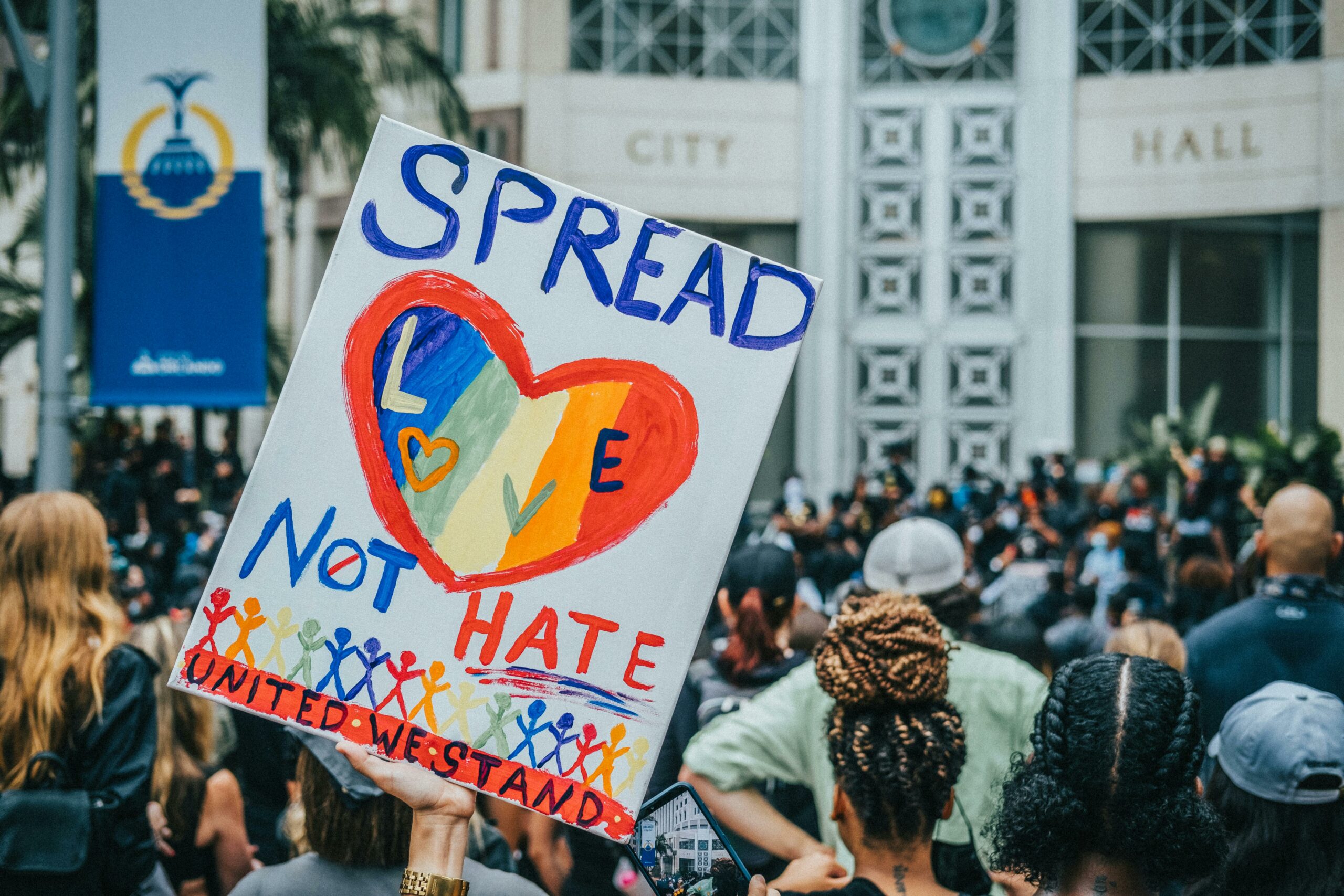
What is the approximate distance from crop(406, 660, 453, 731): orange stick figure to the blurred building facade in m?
18.0

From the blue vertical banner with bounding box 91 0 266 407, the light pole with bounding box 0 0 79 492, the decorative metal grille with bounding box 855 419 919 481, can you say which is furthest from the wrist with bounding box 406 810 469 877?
the decorative metal grille with bounding box 855 419 919 481

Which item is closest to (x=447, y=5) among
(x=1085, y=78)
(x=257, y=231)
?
(x=1085, y=78)

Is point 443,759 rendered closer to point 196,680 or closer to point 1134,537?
point 196,680

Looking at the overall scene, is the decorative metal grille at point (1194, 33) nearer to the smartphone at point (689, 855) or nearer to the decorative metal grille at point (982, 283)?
the decorative metal grille at point (982, 283)

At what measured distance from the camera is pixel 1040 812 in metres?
2.06

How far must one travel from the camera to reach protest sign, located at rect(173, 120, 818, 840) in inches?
91.0

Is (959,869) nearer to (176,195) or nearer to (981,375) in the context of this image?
Result: (176,195)

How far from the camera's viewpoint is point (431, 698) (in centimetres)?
231

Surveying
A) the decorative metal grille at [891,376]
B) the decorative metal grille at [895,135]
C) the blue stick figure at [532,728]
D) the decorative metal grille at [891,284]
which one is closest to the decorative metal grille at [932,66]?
the decorative metal grille at [895,135]

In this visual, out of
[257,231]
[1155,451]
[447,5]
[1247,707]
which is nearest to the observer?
[1247,707]

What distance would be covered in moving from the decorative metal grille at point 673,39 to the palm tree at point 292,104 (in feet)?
14.3

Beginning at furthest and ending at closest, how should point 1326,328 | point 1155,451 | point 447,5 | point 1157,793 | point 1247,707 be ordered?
Result: point 447,5, point 1326,328, point 1155,451, point 1247,707, point 1157,793

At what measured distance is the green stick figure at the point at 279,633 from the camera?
7.61 feet

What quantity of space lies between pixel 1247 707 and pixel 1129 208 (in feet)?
61.3
